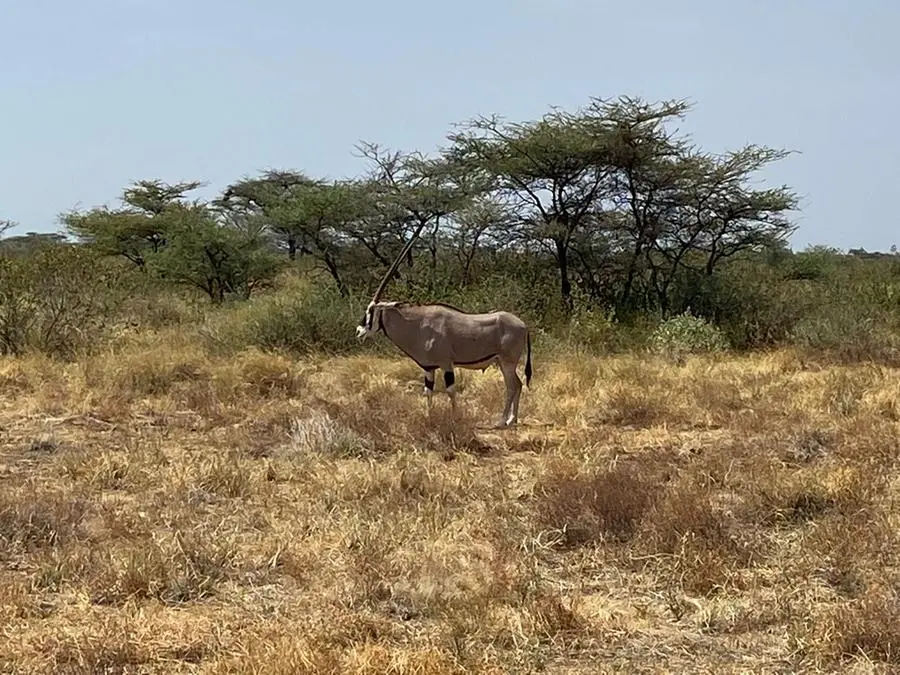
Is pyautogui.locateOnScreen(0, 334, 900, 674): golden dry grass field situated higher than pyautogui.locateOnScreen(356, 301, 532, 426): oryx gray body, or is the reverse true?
pyautogui.locateOnScreen(356, 301, 532, 426): oryx gray body

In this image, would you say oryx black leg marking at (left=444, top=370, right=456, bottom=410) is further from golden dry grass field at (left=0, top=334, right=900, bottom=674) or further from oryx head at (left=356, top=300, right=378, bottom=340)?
oryx head at (left=356, top=300, right=378, bottom=340)

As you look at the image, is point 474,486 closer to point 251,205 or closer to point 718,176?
point 718,176

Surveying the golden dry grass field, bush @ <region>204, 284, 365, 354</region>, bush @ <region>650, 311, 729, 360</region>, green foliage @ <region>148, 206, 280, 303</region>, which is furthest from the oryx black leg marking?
green foliage @ <region>148, 206, 280, 303</region>

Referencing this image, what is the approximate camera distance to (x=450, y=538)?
6.14m

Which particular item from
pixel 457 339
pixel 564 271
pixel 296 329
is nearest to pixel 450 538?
pixel 457 339

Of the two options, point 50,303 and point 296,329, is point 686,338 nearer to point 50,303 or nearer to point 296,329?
point 296,329

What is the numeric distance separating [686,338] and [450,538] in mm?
11868

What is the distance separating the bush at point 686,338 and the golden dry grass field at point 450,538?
5809mm

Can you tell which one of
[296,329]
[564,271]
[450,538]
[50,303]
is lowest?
[450,538]

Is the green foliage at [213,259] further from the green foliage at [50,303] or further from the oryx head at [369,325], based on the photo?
the oryx head at [369,325]

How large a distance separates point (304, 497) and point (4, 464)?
298 cm

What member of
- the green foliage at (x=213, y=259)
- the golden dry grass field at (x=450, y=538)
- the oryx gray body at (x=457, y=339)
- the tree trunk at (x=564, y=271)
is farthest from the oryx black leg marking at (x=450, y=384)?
the green foliage at (x=213, y=259)

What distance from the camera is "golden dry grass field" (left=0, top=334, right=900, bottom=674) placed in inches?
177

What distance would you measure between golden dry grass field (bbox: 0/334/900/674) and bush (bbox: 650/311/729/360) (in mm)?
5809
